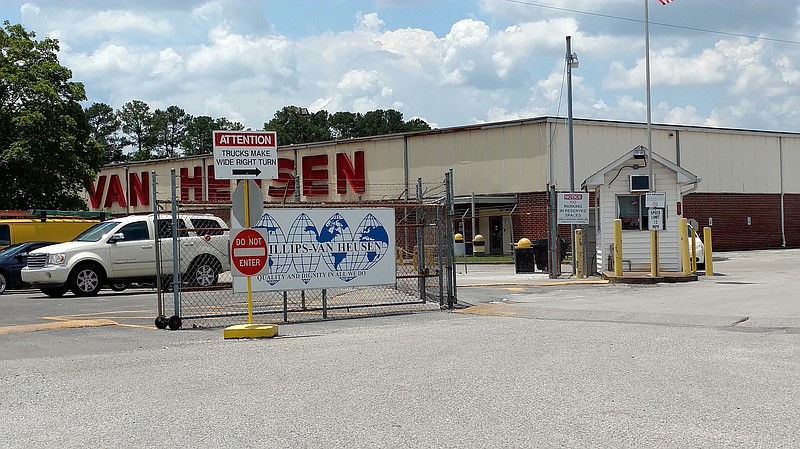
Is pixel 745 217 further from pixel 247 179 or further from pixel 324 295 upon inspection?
pixel 247 179

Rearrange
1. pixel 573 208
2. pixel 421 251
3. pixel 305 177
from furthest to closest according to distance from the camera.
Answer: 1. pixel 305 177
2. pixel 573 208
3. pixel 421 251

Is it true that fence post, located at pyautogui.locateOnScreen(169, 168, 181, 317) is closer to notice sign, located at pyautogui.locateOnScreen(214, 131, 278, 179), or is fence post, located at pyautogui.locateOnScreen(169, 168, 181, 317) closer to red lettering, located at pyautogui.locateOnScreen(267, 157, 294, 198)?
notice sign, located at pyautogui.locateOnScreen(214, 131, 278, 179)

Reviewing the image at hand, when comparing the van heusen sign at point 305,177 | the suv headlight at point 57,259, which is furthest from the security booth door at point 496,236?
the suv headlight at point 57,259

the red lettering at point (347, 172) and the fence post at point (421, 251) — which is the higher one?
the red lettering at point (347, 172)

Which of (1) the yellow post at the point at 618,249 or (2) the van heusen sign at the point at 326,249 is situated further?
(1) the yellow post at the point at 618,249

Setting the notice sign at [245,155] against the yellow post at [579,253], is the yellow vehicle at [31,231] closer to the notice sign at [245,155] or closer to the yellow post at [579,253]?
the yellow post at [579,253]

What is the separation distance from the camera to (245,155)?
13406 mm

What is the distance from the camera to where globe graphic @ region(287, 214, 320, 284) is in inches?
607

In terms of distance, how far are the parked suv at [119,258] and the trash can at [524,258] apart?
10923 mm

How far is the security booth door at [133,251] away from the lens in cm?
2195

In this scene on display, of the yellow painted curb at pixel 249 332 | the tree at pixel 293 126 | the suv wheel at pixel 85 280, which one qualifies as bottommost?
the yellow painted curb at pixel 249 332

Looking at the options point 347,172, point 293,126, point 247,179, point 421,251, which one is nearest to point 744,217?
point 347,172

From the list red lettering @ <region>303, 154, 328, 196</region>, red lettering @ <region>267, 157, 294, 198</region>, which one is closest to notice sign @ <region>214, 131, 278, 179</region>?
red lettering @ <region>267, 157, 294, 198</region>

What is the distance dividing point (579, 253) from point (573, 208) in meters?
1.27
